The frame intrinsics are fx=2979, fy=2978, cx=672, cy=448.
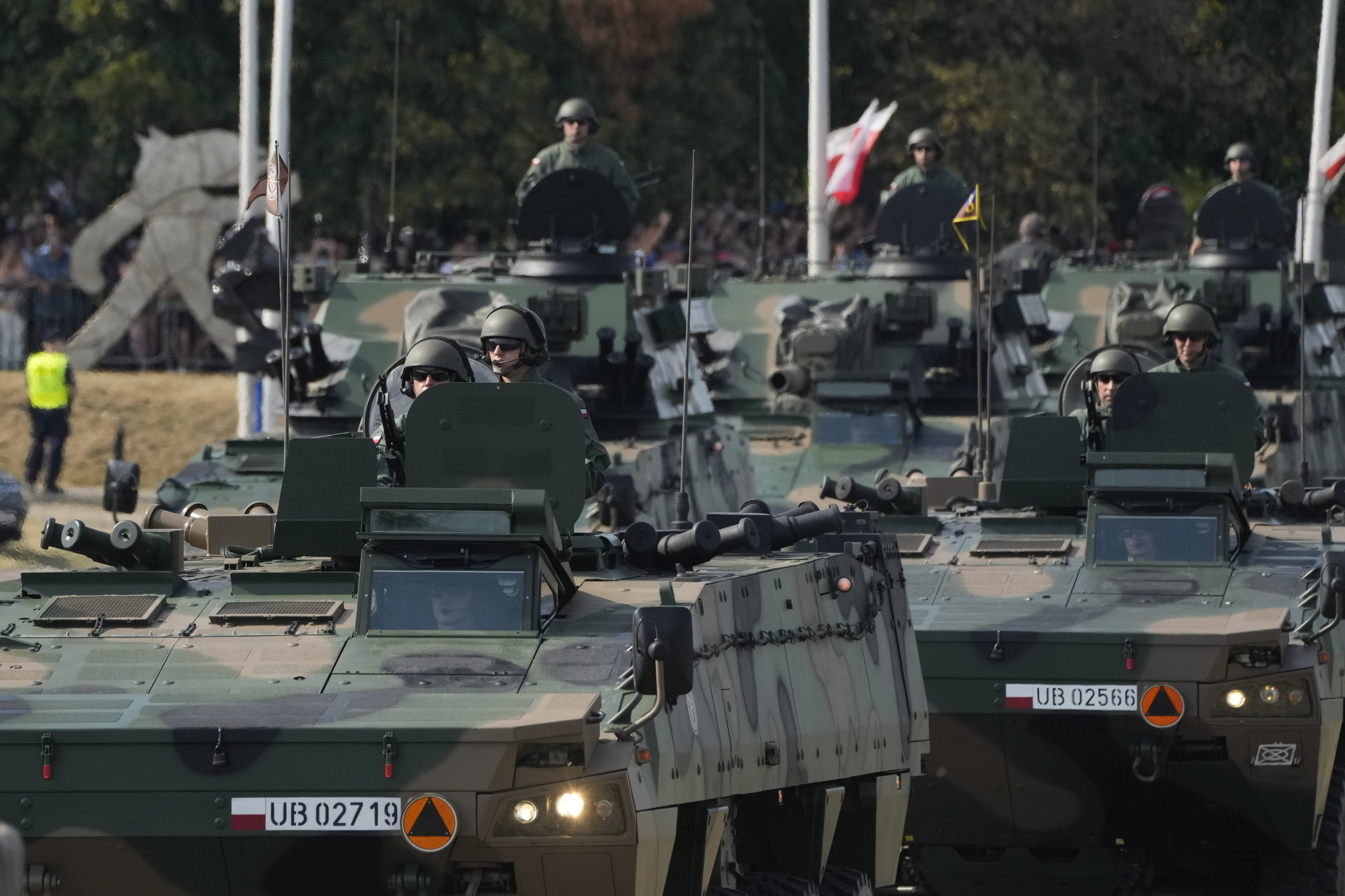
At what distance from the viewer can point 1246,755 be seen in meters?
12.1

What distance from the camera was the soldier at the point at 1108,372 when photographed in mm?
14992

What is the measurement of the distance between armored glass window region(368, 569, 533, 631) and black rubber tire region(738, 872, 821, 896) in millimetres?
1576

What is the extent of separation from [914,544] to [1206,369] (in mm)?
2312

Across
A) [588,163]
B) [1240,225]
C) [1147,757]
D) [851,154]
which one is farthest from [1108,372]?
[851,154]

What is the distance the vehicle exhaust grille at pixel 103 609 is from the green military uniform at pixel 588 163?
10.1 metres

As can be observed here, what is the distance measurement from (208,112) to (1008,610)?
19223 millimetres

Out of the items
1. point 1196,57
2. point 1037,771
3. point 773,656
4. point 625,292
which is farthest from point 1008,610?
point 1196,57

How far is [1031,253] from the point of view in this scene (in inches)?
1046

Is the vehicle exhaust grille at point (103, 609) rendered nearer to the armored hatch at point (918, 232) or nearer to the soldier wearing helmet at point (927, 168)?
the armored hatch at point (918, 232)

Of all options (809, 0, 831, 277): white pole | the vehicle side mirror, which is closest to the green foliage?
(809, 0, 831, 277): white pole

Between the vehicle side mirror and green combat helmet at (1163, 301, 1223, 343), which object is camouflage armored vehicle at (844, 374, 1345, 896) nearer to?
green combat helmet at (1163, 301, 1223, 343)

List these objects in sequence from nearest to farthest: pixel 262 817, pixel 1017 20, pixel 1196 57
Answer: pixel 262 817, pixel 1017 20, pixel 1196 57

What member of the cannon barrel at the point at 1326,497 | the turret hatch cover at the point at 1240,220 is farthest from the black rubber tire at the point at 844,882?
the turret hatch cover at the point at 1240,220

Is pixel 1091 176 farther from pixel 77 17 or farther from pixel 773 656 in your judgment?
pixel 773 656
